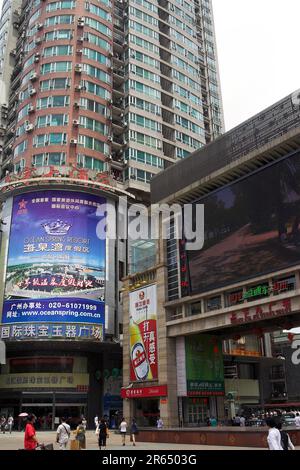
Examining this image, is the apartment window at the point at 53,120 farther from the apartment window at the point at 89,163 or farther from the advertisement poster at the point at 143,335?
the advertisement poster at the point at 143,335

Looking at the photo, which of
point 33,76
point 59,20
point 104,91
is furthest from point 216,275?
point 59,20

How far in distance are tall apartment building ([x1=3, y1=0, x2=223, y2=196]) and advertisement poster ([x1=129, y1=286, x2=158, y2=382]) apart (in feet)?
60.6

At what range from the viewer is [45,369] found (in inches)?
1966

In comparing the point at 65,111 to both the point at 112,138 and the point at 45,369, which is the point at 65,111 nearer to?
the point at 112,138

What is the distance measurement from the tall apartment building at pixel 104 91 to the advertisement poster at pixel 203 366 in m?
23.3

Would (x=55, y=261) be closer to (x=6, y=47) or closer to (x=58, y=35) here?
(x=58, y=35)

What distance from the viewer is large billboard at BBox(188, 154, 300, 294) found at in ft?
108

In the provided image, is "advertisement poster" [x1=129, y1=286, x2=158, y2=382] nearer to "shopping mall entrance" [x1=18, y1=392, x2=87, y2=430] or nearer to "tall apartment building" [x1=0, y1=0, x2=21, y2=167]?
"shopping mall entrance" [x1=18, y1=392, x2=87, y2=430]

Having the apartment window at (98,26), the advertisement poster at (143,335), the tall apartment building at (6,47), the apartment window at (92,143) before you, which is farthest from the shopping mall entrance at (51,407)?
the apartment window at (98,26)

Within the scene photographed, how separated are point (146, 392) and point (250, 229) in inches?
625

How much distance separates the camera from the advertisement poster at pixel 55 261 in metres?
48.9

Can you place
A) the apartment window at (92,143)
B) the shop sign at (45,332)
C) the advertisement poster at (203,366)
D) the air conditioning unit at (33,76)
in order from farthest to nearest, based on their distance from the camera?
the air conditioning unit at (33,76), the apartment window at (92,143), the shop sign at (45,332), the advertisement poster at (203,366)

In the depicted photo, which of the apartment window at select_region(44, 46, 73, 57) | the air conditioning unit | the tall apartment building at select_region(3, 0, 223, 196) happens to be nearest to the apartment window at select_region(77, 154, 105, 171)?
the tall apartment building at select_region(3, 0, 223, 196)
